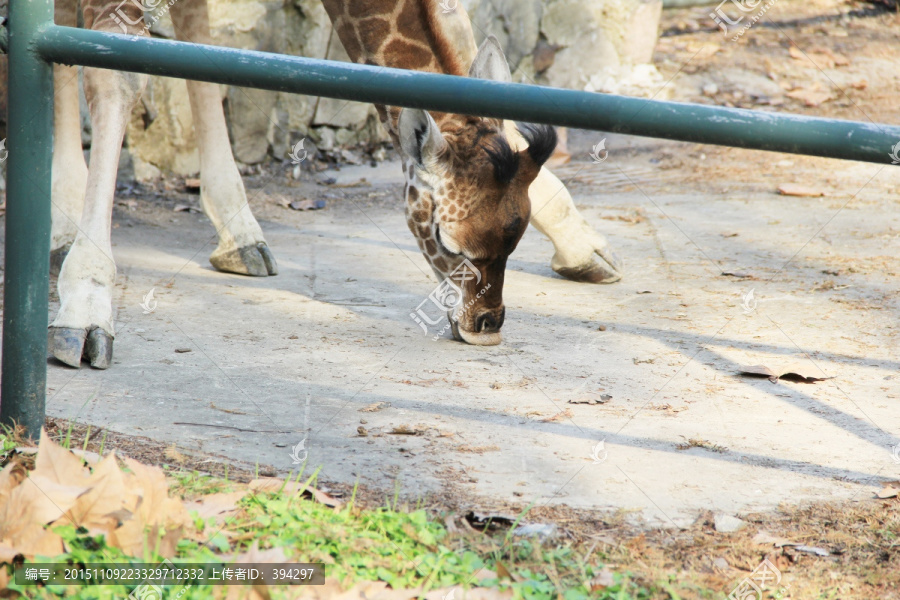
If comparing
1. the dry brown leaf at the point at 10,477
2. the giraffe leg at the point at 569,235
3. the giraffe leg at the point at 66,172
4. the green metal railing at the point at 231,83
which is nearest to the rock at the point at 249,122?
the giraffe leg at the point at 66,172

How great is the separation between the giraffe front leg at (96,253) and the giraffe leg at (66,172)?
809 millimetres

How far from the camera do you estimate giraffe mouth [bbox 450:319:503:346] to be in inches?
141

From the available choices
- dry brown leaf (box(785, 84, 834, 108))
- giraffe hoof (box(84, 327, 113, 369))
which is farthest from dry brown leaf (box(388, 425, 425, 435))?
dry brown leaf (box(785, 84, 834, 108))

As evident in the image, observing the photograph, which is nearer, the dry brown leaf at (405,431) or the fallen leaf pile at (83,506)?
the fallen leaf pile at (83,506)

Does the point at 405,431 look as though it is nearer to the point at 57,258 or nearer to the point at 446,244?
the point at 446,244

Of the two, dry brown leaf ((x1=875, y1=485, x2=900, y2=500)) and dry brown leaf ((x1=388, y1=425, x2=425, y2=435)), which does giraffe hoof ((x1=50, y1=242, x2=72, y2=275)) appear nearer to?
dry brown leaf ((x1=388, y1=425, x2=425, y2=435))

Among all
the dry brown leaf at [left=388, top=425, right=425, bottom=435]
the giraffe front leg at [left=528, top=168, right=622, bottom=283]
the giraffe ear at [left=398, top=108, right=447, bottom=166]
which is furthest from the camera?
the giraffe front leg at [left=528, top=168, right=622, bottom=283]

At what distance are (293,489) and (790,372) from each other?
2033 mm

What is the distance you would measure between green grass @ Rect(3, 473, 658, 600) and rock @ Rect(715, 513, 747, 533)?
1.26 ft

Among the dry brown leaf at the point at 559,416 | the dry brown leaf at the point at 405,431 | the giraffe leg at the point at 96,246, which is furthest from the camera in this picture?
the giraffe leg at the point at 96,246

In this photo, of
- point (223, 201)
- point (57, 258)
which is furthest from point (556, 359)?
point (57, 258)

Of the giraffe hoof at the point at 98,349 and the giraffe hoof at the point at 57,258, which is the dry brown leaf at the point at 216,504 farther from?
the giraffe hoof at the point at 57,258

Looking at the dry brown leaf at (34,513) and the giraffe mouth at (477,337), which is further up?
the dry brown leaf at (34,513)

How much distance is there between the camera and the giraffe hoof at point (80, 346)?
307cm
